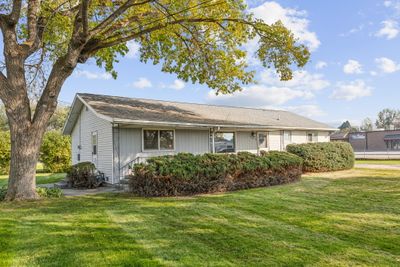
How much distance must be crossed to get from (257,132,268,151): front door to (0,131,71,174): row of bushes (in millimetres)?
12970

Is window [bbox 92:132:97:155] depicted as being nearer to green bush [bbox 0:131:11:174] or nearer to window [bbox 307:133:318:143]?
green bush [bbox 0:131:11:174]

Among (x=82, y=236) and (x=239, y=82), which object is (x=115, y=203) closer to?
(x=82, y=236)

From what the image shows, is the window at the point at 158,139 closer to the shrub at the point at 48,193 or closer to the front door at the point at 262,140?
the shrub at the point at 48,193

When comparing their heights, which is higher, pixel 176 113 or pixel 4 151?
pixel 176 113

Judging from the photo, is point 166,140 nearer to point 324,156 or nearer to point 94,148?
point 94,148

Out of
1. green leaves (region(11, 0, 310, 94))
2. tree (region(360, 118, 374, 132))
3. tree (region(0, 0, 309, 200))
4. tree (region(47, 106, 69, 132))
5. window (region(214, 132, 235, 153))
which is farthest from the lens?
tree (region(360, 118, 374, 132))

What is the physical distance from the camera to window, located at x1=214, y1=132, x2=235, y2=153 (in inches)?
662

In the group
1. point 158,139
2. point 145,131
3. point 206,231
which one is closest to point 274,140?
point 158,139

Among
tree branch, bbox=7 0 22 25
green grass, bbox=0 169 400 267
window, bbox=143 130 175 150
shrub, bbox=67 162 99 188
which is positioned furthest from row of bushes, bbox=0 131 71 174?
green grass, bbox=0 169 400 267

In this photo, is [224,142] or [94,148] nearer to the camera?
[94,148]

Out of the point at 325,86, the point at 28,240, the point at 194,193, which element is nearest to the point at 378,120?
the point at 325,86

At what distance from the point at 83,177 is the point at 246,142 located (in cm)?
942

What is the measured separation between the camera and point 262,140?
1938 centimetres

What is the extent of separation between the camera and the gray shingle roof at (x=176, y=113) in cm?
1287
